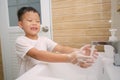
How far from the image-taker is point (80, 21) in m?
1.60

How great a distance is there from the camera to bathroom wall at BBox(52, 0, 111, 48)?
1.52 m

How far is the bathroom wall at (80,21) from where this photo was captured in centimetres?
152

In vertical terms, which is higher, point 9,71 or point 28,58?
point 28,58

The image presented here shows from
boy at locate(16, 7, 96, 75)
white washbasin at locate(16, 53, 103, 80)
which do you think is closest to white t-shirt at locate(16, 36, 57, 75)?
boy at locate(16, 7, 96, 75)

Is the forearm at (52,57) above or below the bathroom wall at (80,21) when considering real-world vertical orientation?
below

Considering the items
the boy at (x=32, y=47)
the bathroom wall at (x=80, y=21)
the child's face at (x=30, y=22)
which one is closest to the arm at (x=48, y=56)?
the boy at (x=32, y=47)

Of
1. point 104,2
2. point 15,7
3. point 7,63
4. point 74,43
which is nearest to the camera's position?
point 104,2

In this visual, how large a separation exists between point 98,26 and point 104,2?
0.78 ft

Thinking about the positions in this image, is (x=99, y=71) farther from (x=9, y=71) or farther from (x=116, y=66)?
(x=9, y=71)

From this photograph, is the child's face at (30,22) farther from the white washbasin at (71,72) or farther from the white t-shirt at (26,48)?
the white washbasin at (71,72)

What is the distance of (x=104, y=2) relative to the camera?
1.49m

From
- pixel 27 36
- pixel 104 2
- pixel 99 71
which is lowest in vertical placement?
pixel 99 71

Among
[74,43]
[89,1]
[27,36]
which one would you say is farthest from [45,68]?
[89,1]

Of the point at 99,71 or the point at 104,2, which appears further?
the point at 104,2
